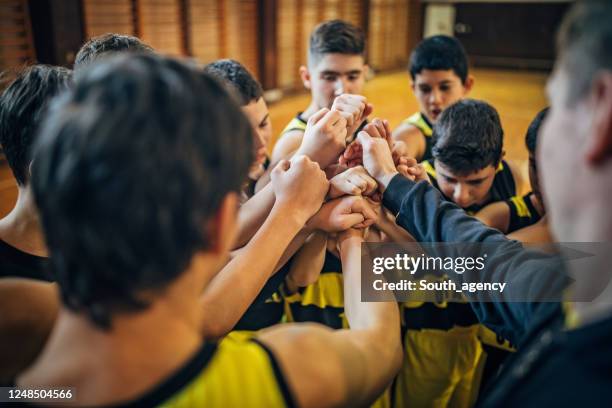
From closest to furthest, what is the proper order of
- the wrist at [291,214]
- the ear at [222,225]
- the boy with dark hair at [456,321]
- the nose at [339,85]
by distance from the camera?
the ear at [222,225] → the wrist at [291,214] → the boy with dark hair at [456,321] → the nose at [339,85]

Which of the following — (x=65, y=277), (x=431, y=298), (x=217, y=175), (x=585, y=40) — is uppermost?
(x=585, y=40)

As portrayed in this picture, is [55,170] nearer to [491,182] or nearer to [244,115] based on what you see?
[244,115]

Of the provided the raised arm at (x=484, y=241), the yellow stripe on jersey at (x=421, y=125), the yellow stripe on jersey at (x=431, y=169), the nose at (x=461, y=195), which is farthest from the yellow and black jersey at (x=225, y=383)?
the yellow stripe on jersey at (x=421, y=125)

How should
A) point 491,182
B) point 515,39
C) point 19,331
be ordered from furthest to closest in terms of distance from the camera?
point 515,39 → point 491,182 → point 19,331

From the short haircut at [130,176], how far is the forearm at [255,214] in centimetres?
80

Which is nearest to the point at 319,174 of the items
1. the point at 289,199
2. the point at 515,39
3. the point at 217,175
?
the point at 289,199

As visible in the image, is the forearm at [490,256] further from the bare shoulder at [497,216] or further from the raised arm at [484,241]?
the bare shoulder at [497,216]

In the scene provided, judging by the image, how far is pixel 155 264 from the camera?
25.1 inches

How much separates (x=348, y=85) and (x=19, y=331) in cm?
214

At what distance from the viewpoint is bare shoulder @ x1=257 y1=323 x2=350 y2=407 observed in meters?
0.73

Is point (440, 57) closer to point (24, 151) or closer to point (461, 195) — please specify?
point (461, 195)

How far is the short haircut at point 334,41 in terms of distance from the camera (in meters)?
2.65

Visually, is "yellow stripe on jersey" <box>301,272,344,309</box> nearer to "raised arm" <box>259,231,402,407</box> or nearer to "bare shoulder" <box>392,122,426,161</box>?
"raised arm" <box>259,231,402,407</box>

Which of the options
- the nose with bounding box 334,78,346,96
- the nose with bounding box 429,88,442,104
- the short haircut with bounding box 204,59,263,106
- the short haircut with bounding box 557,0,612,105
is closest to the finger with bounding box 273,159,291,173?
the short haircut with bounding box 204,59,263,106
